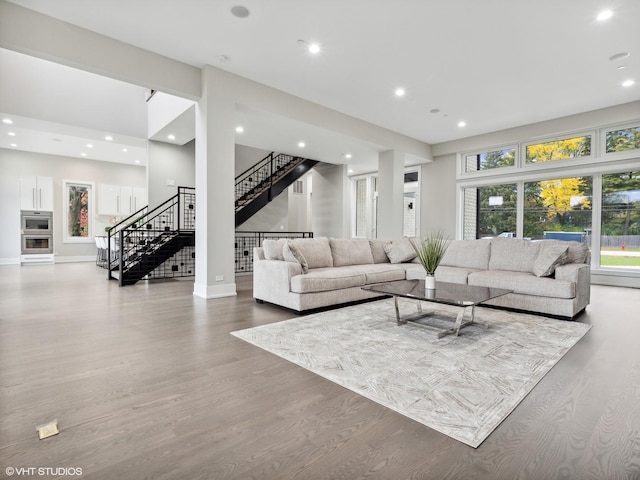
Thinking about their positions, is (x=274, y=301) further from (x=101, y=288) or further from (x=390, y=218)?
(x=390, y=218)

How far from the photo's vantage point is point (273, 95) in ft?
18.1

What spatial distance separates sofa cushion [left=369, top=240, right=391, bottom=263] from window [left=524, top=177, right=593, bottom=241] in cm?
402

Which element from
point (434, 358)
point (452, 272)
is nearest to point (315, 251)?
point (452, 272)

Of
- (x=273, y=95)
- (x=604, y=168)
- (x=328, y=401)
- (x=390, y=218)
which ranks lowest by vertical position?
(x=328, y=401)

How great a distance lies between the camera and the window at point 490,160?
25.6 feet

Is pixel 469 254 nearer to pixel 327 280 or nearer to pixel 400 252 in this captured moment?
pixel 400 252

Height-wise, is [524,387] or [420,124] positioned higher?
[420,124]

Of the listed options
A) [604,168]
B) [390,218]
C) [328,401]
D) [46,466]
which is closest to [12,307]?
[46,466]

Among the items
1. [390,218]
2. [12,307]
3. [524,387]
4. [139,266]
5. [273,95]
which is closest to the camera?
[524,387]

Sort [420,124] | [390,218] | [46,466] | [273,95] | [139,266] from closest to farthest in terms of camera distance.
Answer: [46,466] → [273,95] → [139,266] → [420,124] → [390,218]

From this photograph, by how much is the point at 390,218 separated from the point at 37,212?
408 inches

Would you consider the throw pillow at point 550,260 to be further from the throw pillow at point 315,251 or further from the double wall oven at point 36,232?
the double wall oven at point 36,232

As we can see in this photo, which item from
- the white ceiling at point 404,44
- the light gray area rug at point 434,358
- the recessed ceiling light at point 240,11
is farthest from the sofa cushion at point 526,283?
the recessed ceiling light at point 240,11

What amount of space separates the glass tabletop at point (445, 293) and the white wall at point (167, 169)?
6405 mm
